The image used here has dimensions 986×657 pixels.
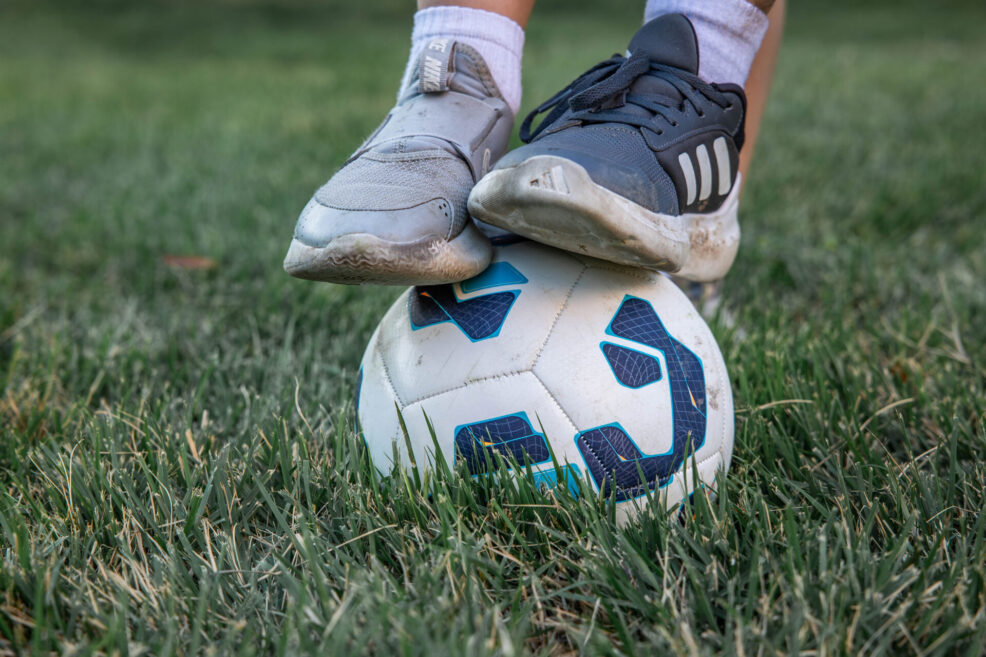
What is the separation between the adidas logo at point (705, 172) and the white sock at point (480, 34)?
47 centimetres

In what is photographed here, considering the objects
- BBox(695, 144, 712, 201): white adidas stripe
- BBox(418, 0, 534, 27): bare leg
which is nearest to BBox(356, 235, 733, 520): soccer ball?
BBox(695, 144, 712, 201): white adidas stripe

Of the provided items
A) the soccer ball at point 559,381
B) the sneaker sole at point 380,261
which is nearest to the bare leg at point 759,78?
the soccer ball at point 559,381

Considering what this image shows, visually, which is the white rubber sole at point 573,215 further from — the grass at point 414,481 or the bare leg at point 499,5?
the bare leg at point 499,5

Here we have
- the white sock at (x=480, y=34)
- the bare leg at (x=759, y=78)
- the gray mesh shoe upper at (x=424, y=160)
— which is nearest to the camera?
the gray mesh shoe upper at (x=424, y=160)

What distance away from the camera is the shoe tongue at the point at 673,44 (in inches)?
66.6

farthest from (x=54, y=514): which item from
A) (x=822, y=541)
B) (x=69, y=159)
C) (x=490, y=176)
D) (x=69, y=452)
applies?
(x=69, y=159)

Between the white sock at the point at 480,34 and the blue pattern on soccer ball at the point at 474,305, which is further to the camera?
the white sock at the point at 480,34

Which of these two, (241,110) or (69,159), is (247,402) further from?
(241,110)

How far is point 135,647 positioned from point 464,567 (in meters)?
0.48

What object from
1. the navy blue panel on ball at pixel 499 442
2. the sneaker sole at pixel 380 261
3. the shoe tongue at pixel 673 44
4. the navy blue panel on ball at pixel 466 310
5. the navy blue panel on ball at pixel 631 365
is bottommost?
the navy blue panel on ball at pixel 499 442

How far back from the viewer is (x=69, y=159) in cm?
506

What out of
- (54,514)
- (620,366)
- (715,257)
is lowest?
(54,514)

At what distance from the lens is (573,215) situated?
4.11ft

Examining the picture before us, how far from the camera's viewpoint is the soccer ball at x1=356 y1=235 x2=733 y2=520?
139 centimetres
